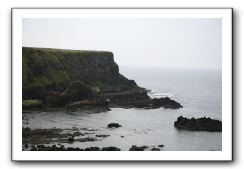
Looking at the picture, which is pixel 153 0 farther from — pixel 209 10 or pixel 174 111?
pixel 174 111

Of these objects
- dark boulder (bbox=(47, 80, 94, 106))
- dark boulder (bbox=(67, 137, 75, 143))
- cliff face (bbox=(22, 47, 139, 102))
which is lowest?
dark boulder (bbox=(67, 137, 75, 143))

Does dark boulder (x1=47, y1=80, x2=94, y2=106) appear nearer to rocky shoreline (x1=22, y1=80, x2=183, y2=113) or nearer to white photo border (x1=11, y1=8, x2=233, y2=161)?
rocky shoreline (x1=22, y1=80, x2=183, y2=113)

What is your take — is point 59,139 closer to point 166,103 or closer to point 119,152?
point 119,152

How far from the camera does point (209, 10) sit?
764cm

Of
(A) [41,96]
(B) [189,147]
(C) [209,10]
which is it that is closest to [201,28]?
(C) [209,10]

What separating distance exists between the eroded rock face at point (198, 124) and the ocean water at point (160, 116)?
58mm

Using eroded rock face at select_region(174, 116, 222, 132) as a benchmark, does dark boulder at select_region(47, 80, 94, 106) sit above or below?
above

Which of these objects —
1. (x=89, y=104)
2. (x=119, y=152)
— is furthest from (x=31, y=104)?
(x=119, y=152)

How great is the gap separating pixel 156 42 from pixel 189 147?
1.45 m

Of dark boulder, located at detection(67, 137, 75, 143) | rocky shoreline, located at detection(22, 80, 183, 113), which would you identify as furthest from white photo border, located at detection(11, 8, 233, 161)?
rocky shoreline, located at detection(22, 80, 183, 113)

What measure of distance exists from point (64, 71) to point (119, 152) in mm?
1324

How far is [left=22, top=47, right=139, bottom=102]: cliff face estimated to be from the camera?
7.71m

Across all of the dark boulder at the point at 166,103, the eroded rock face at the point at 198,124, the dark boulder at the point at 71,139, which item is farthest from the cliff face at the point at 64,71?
the eroded rock face at the point at 198,124

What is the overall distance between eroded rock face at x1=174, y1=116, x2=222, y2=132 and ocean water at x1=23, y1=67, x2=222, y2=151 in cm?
6
